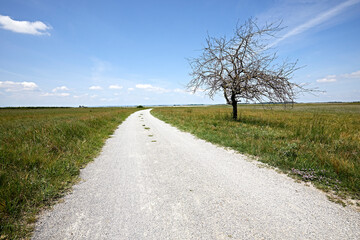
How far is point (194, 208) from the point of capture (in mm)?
2682

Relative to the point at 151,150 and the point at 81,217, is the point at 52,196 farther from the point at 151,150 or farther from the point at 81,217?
the point at 151,150

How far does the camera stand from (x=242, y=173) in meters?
4.10

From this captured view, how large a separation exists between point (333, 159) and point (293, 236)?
11.1 ft

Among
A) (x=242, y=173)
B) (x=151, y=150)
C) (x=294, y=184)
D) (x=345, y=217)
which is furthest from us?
(x=151, y=150)

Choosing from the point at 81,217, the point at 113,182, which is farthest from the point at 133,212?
the point at 113,182


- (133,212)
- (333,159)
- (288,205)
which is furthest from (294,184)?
(133,212)

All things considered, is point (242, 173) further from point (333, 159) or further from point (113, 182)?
point (113, 182)

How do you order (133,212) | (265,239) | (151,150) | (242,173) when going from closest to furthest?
(265,239)
(133,212)
(242,173)
(151,150)

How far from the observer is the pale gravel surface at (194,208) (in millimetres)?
2162

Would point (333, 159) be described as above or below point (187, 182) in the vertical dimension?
above

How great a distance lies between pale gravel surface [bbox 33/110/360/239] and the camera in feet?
7.09

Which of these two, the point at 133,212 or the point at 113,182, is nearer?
the point at 133,212

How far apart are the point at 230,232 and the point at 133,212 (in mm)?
1549

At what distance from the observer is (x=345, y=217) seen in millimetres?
2400
